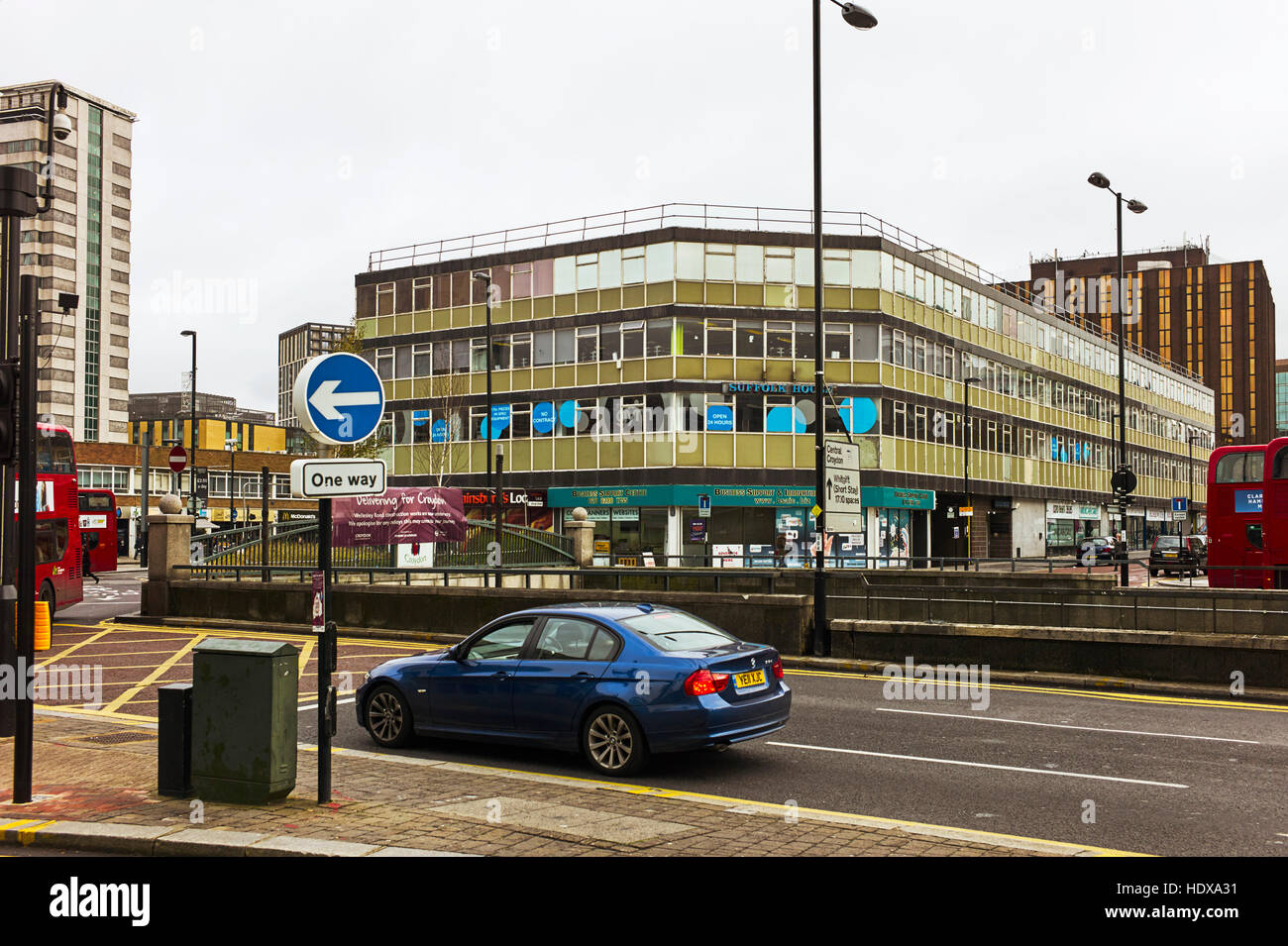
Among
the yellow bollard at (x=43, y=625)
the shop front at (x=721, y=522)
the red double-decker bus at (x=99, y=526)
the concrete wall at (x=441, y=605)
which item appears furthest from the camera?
the red double-decker bus at (x=99, y=526)

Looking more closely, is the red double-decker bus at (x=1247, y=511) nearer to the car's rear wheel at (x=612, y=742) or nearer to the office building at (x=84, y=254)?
the car's rear wheel at (x=612, y=742)

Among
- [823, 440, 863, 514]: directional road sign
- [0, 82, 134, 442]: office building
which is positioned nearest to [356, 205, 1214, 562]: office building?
[823, 440, 863, 514]: directional road sign

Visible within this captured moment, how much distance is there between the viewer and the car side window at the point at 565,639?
10.3 m

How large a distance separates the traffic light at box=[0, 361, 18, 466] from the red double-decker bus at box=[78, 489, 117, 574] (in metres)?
45.9

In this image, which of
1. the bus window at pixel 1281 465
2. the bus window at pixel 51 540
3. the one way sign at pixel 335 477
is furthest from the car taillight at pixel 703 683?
the bus window at pixel 1281 465

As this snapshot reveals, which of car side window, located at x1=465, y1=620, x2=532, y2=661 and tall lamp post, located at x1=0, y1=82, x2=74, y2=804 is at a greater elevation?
tall lamp post, located at x1=0, y1=82, x2=74, y2=804

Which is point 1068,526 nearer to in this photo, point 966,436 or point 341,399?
point 966,436

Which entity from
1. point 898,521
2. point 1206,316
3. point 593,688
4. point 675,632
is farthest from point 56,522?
point 1206,316

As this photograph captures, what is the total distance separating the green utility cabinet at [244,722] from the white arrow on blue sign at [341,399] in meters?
1.68

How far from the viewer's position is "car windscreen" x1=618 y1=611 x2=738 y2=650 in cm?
1009

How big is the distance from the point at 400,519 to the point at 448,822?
18.6m

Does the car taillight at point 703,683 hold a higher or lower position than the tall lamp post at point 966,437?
lower

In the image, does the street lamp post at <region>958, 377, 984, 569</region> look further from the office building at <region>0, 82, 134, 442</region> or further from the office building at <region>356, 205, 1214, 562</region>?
the office building at <region>0, 82, 134, 442</region>
